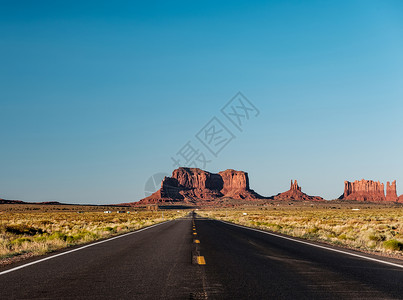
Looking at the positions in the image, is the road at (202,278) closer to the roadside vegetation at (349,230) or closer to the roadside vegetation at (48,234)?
the roadside vegetation at (48,234)

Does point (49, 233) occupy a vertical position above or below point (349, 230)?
below

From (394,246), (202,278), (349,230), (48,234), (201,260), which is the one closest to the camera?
(202,278)

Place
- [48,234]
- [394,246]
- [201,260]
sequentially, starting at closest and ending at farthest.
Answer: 1. [201,260]
2. [394,246]
3. [48,234]

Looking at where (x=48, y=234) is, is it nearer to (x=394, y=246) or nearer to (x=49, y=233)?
(x=49, y=233)

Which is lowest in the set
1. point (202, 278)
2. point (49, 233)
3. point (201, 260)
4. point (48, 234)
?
point (49, 233)

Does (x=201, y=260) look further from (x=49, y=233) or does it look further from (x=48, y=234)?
(x=49, y=233)

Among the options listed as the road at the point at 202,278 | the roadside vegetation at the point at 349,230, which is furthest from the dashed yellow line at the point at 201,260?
the roadside vegetation at the point at 349,230

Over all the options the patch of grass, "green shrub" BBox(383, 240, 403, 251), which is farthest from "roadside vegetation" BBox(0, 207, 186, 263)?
"green shrub" BBox(383, 240, 403, 251)

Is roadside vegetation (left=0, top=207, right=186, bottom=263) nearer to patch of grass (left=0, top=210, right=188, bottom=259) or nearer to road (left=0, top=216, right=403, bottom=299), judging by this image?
patch of grass (left=0, top=210, right=188, bottom=259)

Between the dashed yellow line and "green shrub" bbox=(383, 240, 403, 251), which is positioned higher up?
the dashed yellow line

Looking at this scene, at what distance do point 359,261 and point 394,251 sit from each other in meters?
4.81

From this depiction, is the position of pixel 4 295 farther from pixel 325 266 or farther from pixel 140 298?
pixel 325 266

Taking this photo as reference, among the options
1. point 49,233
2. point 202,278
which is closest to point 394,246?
point 202,278

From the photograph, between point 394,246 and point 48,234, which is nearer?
point 394,246
